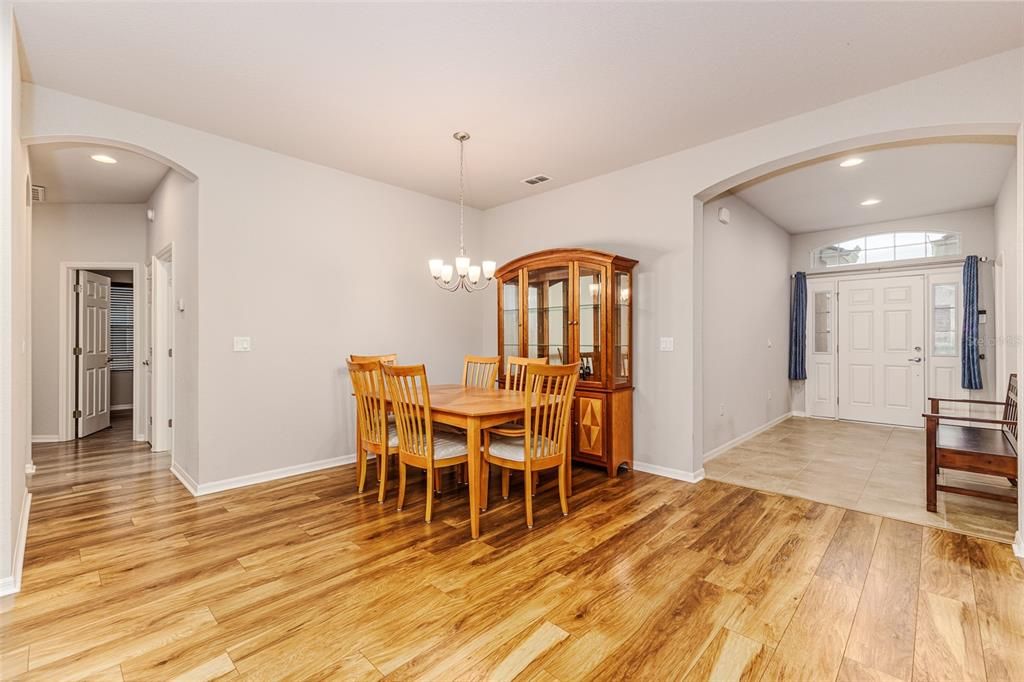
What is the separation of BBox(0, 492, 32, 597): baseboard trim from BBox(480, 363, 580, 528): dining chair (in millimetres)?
2321

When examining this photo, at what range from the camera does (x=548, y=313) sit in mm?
4273

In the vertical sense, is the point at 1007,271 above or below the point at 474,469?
above

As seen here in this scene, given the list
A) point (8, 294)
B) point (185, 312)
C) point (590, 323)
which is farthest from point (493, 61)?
point (185, 312)

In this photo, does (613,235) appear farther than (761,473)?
Yes

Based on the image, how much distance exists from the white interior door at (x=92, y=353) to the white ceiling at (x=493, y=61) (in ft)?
12.2

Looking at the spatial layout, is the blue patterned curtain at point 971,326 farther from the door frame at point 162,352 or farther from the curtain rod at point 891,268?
the door frame at point 162,352

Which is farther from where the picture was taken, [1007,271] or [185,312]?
[1007,271]

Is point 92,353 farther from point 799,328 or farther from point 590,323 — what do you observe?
point 799,328

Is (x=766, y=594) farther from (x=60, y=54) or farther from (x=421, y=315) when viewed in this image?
(x=60, y=54)

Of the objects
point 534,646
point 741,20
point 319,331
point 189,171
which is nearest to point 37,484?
point 319,331

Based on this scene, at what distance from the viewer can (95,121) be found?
2.97m

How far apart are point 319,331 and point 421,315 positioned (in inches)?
43.8

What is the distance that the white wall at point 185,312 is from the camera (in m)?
3.47

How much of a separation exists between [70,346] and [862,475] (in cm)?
826
